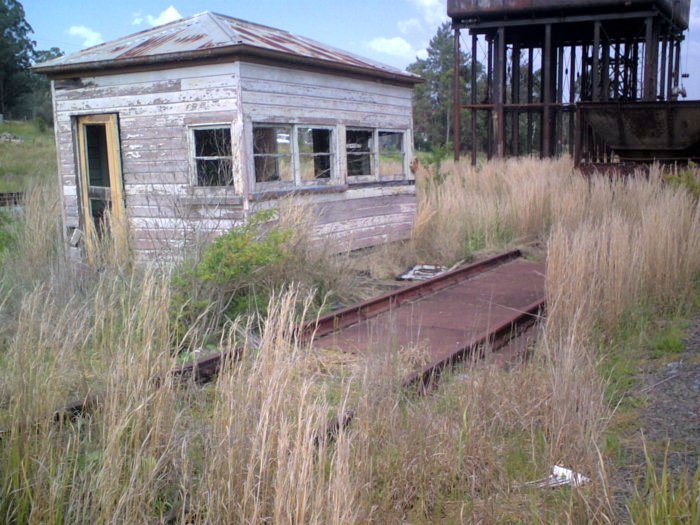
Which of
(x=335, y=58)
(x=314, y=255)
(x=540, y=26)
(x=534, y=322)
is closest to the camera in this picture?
(x=534, y=322)

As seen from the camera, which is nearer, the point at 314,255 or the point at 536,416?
the point at 536,416

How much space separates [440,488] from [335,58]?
25.4 feet

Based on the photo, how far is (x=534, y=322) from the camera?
6.52 m

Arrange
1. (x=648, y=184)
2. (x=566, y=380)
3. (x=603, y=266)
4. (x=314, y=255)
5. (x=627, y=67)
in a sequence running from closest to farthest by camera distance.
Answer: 1. (x=566, y=380)
2. (x=603, y=266)
3. (x=314, y=255)
4. (x=648, y=184)
5. (x=627, y=67)

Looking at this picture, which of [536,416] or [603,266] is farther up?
[603,266]

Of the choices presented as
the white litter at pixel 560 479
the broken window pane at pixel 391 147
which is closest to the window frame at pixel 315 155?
the broken window pane at pixel 391 147

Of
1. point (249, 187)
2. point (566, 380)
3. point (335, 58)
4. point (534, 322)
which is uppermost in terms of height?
point (335, 58)

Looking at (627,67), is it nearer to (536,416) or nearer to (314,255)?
(314,255)

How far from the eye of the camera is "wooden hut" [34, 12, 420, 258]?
8227mm

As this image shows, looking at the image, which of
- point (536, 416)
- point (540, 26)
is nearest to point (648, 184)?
point (536, 416)

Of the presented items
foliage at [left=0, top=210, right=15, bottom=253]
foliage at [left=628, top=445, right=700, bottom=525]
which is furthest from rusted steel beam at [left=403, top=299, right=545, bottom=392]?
foliage at [left=0, top=210, right=15, bottom=253]

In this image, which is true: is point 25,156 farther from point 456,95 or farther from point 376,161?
point 376,161

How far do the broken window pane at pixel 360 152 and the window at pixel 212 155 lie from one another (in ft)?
7.86

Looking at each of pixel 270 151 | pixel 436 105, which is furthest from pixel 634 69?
pixel 436 105
